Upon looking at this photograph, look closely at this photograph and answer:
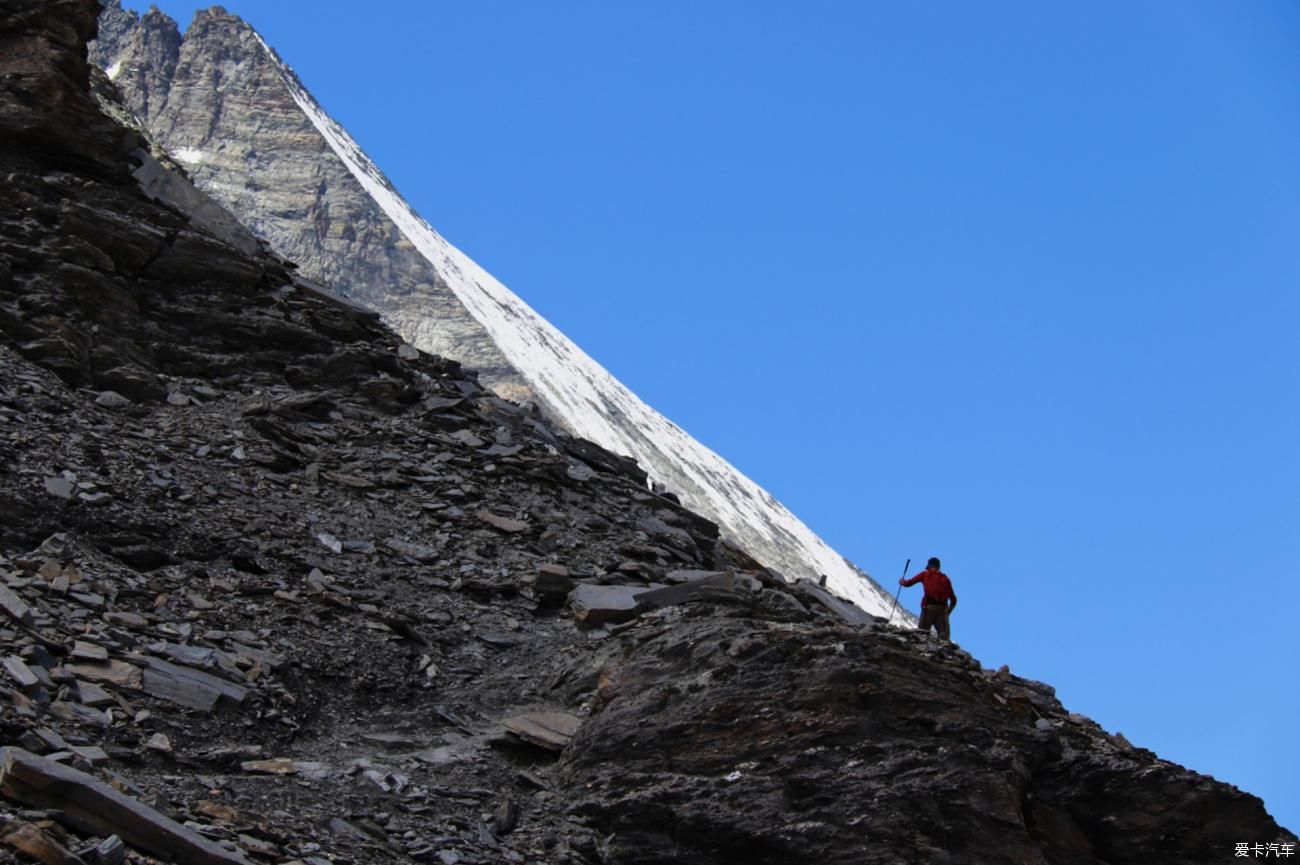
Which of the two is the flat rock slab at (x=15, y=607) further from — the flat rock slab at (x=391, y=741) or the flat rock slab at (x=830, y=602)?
the flat rock slab at (x=830, y=602)

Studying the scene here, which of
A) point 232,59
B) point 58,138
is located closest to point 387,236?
point 232,59

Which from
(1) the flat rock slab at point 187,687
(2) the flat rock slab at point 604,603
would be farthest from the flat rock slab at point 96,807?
(2) the flat rock slab at point 604,603

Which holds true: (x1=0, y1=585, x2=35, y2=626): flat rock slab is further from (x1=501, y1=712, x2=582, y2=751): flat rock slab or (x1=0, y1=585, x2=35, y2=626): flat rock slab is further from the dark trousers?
the dark trousers

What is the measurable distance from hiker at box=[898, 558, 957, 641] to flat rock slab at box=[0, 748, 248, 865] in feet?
35.5

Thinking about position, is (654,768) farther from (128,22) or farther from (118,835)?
(128,22)

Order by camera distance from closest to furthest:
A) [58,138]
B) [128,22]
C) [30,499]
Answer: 1. [30,499]
2. [58,138]
3. [128,22]

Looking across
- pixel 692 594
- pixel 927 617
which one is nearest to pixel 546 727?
pixel 692 594

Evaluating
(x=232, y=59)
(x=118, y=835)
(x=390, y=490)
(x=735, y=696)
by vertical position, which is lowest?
(x=118, y=835)

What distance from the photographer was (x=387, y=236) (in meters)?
94.2

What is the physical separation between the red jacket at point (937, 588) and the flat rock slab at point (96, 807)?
1087cm

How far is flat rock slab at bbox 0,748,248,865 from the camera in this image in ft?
30.0

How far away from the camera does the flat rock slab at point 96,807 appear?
30.0 feet

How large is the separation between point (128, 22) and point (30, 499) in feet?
436

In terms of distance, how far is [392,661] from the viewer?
1448 cm
